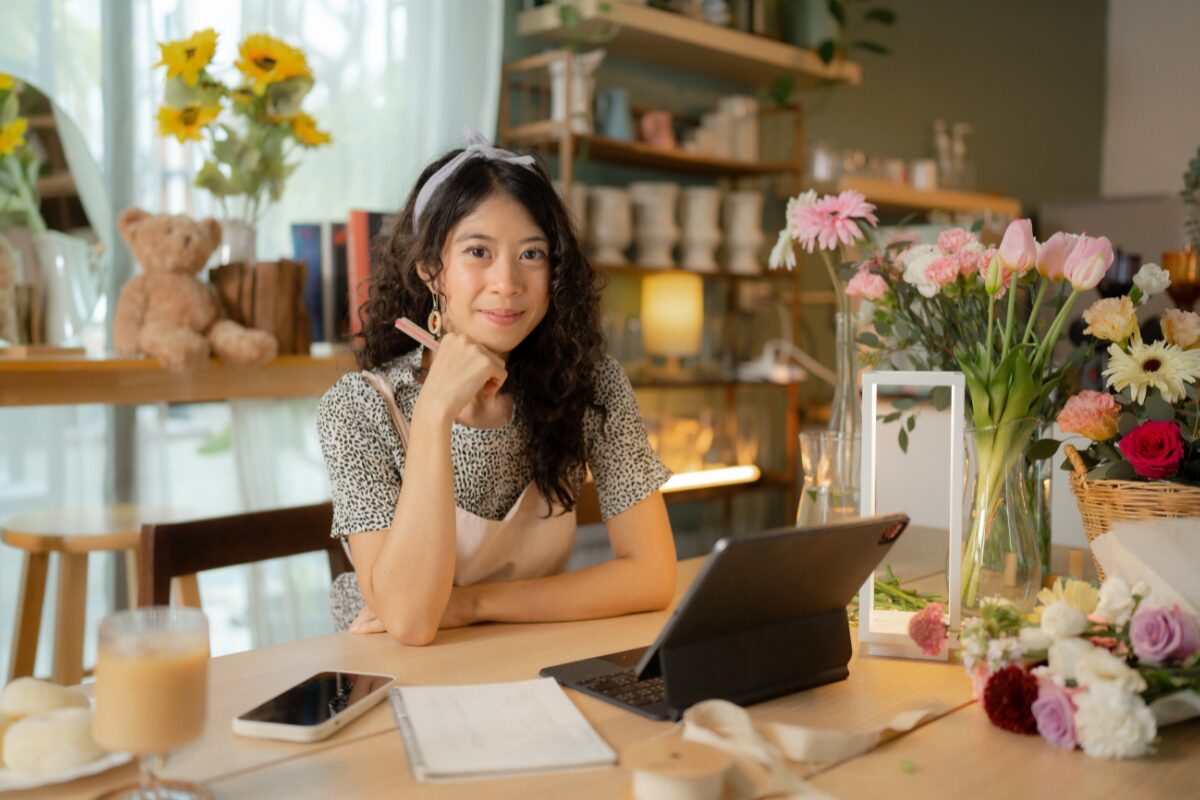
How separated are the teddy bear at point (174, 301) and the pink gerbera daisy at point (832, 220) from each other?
4.07 feet

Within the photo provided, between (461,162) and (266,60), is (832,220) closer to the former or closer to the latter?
(461,162)

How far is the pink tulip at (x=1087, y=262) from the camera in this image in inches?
47.4

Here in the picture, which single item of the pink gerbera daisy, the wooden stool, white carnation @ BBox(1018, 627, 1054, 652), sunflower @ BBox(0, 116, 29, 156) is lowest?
the wooden stool

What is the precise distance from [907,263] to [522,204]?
51 cm

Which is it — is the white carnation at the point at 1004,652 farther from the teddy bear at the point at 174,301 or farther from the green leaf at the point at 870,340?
the teddy bear at the point at 174,301

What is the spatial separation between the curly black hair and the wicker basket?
0.66 m

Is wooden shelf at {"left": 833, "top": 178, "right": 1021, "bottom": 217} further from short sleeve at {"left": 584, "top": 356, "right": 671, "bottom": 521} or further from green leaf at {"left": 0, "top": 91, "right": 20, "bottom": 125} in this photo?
green leaf at {"left": 0, "top": 91, "right": 20, "bottom": 125}

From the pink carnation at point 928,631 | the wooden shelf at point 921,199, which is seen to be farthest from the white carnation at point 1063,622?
the wooden shelf at point 921,199

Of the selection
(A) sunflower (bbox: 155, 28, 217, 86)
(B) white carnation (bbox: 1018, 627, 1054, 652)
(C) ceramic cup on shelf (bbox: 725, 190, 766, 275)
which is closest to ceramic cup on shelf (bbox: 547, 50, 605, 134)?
(C) ceramic cup on shelf (bbox: 725, 190, 766, 275)

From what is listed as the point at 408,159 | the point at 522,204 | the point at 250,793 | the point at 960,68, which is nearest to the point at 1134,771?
the point at 250,793

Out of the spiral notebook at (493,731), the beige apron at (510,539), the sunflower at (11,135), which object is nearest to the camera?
the spiral notebook at (493,731)

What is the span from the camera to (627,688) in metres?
1.05

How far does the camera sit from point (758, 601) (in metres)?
0.98

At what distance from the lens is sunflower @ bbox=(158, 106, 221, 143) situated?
221 cm
